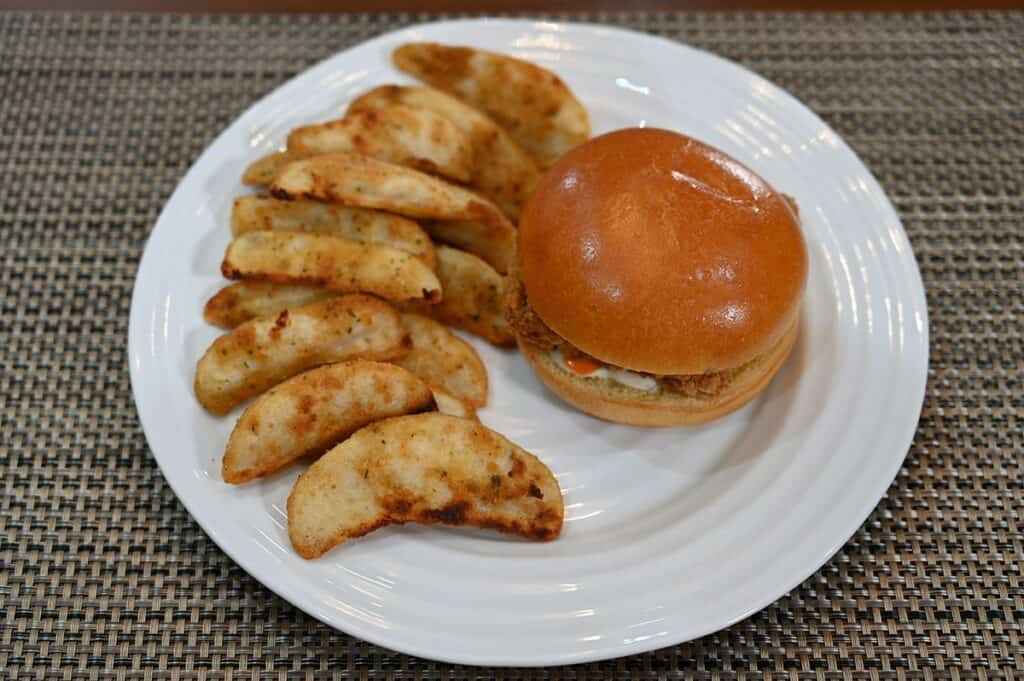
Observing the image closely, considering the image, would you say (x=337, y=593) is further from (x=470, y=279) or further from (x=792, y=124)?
(x=792, y=124)

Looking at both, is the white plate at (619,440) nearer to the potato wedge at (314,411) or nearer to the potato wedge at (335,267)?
the potato wedge at (314,411)

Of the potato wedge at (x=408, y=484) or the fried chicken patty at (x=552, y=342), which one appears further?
the fried chicken patty at (x=552, y=342)

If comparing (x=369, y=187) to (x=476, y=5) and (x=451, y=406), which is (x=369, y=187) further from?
(x=476, y=5)

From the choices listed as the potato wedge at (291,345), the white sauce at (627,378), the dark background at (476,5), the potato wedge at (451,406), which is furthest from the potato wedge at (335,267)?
the dark background at (476,5)

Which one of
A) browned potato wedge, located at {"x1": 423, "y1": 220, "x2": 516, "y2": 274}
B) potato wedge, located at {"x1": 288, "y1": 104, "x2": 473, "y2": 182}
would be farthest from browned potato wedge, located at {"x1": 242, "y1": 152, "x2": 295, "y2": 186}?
browned potato wedge, located at {"x1": 423, "y1": 220, "x2": 516, "y2": 274}

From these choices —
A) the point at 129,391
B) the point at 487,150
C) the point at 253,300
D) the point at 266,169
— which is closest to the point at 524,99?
the point at 487,150
